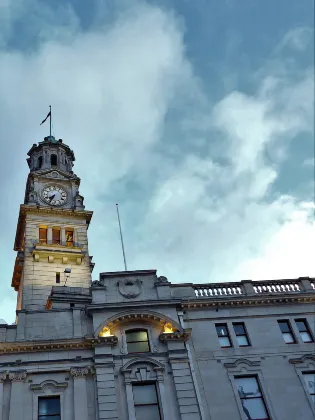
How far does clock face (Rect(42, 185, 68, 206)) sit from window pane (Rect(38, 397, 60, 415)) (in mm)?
31287

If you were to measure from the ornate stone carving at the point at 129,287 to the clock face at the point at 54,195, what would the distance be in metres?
24.8

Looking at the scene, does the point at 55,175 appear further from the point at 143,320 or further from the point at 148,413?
the point at 148,413

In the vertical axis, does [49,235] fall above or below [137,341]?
above

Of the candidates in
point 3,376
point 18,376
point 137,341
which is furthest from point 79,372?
point 3,376

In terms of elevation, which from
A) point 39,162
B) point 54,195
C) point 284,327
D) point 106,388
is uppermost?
point 39,162

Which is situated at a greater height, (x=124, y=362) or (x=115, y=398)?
(x=124, y=362)

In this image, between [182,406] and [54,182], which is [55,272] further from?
[182,406]

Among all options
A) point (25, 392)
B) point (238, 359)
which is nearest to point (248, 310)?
point (238, 359)

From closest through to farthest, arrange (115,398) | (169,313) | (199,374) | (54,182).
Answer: (115,398), (199,374), (169,313), (54,182)

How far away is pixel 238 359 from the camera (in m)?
35.0

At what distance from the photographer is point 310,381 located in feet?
113

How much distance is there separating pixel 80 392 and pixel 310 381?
1507cm

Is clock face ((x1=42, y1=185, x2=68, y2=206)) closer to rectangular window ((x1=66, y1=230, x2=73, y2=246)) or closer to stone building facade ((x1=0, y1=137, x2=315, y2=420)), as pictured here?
rectangular window ((x1=66, y1=230, x2=73, y2=246))

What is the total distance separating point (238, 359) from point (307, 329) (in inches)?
243
